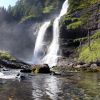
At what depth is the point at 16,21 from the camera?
19262cm

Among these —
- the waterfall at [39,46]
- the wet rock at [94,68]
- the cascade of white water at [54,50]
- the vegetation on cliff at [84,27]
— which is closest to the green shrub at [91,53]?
the vegetation on cliff at [84,27]

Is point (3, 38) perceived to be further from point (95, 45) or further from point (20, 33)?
point (95, 45)

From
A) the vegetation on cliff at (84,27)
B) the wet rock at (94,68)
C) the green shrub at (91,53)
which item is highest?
the vegetation on cliff at (84,27)

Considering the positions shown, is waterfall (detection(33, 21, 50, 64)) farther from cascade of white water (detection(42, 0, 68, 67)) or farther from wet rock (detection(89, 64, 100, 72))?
wet rock (detection(89, 64, 100, 72))

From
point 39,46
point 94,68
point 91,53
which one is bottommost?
point 94,68

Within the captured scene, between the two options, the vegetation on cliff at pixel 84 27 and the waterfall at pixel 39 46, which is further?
the waterfall at pixel 39 46

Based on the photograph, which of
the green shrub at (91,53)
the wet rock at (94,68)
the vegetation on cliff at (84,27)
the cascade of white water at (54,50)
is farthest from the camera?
the cascade of white water at (54,50)

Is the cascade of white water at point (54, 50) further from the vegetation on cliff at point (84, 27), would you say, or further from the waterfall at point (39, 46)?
the waterfall at point (39, 46)

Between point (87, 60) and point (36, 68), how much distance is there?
3213 cm

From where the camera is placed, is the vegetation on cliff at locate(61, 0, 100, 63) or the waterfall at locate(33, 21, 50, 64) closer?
the vegetation on cliff at locate(61, 0, 100, 63)

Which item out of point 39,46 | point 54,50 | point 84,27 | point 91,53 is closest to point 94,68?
point 91,53

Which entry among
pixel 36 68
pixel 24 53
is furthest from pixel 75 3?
pixel 36 68

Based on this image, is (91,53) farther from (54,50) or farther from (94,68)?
(54,50)

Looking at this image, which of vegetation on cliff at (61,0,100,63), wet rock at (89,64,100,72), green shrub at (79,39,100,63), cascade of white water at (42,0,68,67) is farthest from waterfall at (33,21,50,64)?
wet rock at (89,64,100,72)
